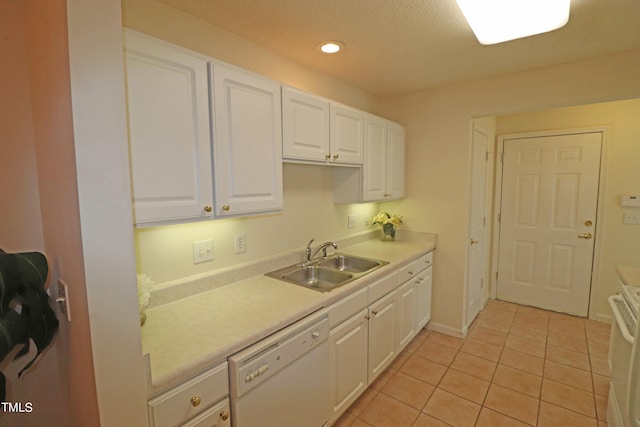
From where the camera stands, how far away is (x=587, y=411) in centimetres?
196

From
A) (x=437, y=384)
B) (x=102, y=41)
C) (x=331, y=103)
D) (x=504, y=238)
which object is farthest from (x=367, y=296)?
(x=504, y=238)

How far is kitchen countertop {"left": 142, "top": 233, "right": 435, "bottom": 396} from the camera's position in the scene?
1.05 meters

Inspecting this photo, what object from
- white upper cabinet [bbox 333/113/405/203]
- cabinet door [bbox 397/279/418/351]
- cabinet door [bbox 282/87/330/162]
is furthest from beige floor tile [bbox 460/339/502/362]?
cabinet door [bbox 282/87/330/162]

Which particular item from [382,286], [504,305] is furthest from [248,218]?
[504,305]

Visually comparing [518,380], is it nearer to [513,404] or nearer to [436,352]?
[513,404]

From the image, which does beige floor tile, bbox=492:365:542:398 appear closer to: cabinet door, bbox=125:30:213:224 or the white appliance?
the white appliance

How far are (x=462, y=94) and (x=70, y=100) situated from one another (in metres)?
2.83

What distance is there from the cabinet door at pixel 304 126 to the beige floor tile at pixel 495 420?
195 cm

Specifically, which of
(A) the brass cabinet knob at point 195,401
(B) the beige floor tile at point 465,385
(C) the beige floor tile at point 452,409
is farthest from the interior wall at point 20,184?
(B) the beige floor tile at point 465,385

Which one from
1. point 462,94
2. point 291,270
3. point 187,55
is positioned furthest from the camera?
point 462,94

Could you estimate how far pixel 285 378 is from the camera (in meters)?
1.38

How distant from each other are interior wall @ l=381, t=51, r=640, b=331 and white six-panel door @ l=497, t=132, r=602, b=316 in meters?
1.20

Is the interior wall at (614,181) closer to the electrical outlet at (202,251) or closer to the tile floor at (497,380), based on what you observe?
the tile floor at (497,380)

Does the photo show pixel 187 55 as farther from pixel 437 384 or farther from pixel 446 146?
pixel 437 384
